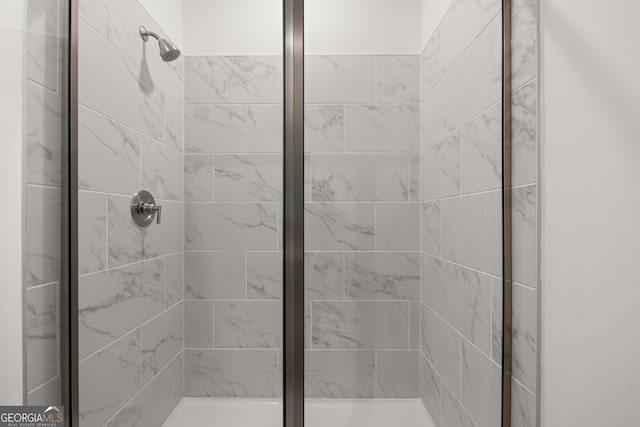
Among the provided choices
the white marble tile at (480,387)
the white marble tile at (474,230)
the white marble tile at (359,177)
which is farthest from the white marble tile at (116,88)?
the white marble tile at (480,387)

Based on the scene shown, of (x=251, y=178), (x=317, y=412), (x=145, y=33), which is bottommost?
(x=317, y=412)

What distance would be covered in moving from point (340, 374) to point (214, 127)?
0.72 m

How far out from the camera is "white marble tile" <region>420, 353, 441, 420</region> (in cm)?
96

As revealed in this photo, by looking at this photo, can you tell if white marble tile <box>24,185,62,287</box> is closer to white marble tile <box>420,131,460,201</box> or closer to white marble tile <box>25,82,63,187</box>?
white marble tile <box>25,82,63,187</box>

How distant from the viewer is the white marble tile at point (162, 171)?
950mm

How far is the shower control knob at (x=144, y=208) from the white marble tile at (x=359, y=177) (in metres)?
0.42

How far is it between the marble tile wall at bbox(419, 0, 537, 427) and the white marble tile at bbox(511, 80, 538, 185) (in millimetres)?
43

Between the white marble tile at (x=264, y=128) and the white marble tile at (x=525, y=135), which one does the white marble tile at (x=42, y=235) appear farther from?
the white marble tile at (x=525, y=135)

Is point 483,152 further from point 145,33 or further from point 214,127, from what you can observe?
point 145,33

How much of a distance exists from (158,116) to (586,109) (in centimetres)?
96

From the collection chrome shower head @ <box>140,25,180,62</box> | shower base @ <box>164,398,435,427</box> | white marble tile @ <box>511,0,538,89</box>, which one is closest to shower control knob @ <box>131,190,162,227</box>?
chrome shower head @ <box>140,25,180,62</box>

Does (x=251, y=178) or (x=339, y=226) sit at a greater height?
(x=251, y=178)

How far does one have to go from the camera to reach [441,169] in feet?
3.13

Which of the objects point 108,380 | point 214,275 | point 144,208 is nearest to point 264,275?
point 214,275
